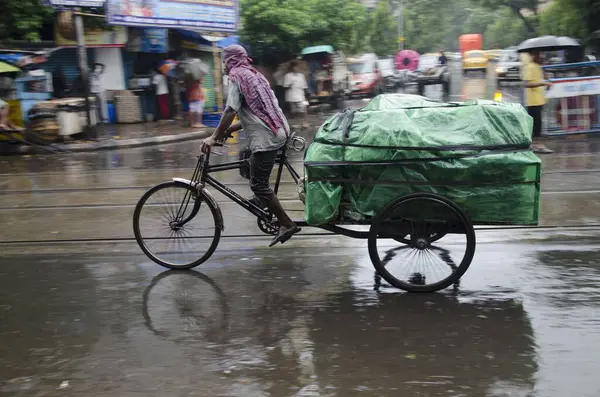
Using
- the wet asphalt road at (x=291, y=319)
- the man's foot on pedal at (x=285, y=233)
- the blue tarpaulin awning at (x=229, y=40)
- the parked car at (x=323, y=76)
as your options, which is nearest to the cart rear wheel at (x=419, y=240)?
the wet asphalt road at (x=291, y=319)

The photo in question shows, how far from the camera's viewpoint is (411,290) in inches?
182

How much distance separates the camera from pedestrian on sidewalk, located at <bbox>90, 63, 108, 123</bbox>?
58.1ft

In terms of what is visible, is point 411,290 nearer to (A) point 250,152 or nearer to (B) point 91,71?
(A) point 250,152

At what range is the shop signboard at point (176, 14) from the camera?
53.0 feet

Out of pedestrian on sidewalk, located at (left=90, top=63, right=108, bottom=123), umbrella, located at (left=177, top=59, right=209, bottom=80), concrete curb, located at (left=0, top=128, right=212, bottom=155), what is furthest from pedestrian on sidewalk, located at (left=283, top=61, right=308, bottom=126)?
pedestrian on sidewalk, located at (left=90, top=63, right=108, bottom=123)

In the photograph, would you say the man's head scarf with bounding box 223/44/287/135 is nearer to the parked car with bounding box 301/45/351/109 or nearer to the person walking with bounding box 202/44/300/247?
the person walking with bounding box 202/44/300/247

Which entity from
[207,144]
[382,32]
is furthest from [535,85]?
[382,32]

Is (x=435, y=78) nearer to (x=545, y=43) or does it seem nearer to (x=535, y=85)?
(x=545, y=43)

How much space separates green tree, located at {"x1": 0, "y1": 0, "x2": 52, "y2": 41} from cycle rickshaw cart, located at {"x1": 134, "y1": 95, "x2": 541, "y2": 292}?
14068 mm

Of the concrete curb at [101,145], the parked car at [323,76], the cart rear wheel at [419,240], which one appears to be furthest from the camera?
the parked car at [323,76]

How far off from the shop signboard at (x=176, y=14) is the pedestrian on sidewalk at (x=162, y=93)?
168 centimetres

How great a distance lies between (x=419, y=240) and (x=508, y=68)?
29022mm

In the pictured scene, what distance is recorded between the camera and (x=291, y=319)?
4254mm

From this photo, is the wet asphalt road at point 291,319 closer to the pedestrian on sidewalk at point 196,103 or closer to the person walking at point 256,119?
the person walking at point 256,119
